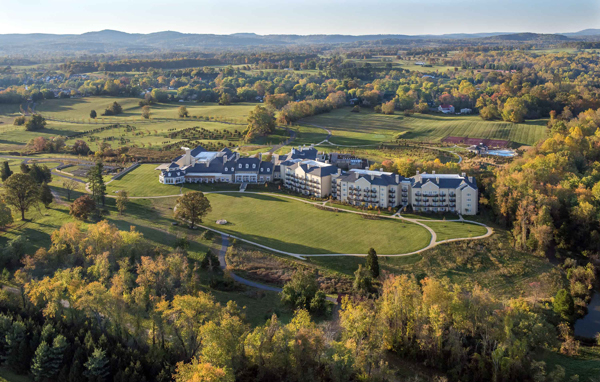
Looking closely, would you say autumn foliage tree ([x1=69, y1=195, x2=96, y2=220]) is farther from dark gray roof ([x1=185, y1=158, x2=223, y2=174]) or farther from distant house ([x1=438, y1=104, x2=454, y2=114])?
distant house ([x1=438, y1=104, x2=454, y2=114])

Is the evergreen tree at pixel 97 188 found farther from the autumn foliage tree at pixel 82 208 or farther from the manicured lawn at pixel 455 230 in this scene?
the manicured lawn at pixel 455 230

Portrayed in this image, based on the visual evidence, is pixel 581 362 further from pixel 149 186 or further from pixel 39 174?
pixel 39 174

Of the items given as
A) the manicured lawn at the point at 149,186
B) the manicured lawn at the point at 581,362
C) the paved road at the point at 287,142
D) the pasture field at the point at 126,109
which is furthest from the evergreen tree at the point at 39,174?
the manicured lawn at the point at 581,362

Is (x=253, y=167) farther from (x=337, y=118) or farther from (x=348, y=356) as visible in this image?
(x=337, y=118)

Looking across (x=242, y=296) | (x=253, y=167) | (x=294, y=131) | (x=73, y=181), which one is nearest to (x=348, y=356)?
(x=242, y=296)

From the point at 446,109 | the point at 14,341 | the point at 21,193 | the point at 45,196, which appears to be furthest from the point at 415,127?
the point at 14,341
